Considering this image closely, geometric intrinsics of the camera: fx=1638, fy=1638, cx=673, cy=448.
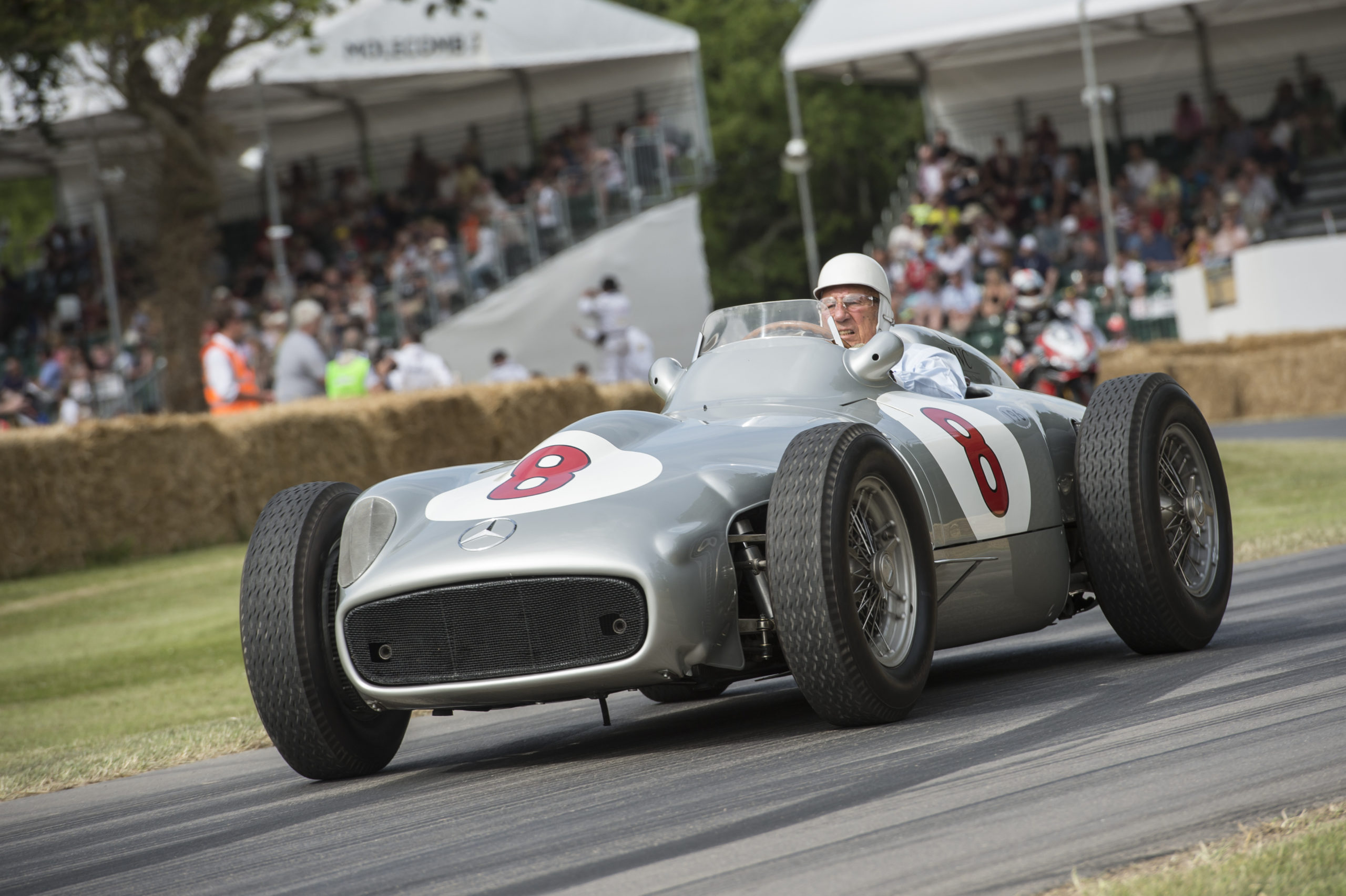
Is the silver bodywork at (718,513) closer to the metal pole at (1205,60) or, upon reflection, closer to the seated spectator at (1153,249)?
the seated spectator at (1153,249)

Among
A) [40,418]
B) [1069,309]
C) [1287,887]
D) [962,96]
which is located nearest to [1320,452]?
[1069,309]

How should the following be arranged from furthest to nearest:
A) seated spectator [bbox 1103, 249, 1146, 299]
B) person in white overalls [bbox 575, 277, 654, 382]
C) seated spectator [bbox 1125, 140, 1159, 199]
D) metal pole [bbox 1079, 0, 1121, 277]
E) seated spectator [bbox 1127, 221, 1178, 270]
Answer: seated spectator [bbox 1125, 140, 1159, 199] < seated spectator [bbox 1127, 221, 1178, 270] < seated spectator [bbox 1103, 249, 1146, 299] < metal pole [bbox 1079, 0, 1121, 277] < person in white overalls [bbox 575, 277, 654, 382]

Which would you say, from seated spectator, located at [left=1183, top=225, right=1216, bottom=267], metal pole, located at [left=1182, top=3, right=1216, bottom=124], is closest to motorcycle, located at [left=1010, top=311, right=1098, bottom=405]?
seated spectator, located at [left=1183, top=225, right=1216, bottom=267]

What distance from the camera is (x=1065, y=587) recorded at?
571cm

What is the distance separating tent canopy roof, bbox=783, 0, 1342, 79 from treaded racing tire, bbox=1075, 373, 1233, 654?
22829 mm

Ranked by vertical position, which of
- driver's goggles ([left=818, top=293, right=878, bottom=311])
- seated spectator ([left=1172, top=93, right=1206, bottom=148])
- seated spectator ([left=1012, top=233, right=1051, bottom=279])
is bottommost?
seated spectator ([left=1012, top=233, right=1051, bottom=279])

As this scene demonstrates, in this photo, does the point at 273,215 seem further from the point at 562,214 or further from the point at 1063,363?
the point at 1063,363

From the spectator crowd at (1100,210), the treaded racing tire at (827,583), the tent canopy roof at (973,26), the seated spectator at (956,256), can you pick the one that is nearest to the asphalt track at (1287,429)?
the spectator crowd at (1100,210)

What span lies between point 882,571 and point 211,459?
11709 millimetres

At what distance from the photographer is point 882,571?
4.73 meters

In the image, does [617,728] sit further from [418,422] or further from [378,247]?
[378,247]

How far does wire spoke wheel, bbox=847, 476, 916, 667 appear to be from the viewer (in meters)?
4.62

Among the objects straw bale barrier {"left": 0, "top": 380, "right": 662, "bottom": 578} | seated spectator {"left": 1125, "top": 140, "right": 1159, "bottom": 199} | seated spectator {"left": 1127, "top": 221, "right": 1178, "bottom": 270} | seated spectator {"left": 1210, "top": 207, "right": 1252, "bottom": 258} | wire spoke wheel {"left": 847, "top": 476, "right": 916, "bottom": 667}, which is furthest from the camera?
seated spectator {"left": 1125, "top": 140, "right": 1159, "bottom": 199}

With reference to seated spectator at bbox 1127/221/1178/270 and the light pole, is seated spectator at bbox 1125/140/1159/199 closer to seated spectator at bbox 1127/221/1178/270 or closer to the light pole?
seated spectator at bbox 1127/221/1178/270
